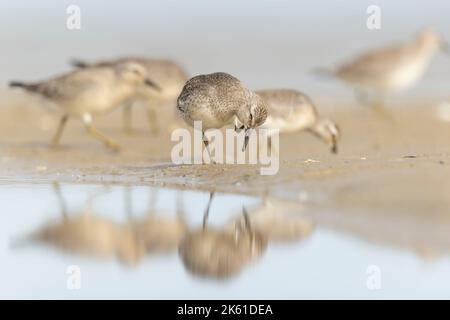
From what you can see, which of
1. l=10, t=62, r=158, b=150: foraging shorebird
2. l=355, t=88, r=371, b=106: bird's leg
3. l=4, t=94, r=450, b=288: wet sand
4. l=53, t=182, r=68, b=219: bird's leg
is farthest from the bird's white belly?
l=355, t=88, r=371, b=106: bird's leg

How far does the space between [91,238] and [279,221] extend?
1.34m

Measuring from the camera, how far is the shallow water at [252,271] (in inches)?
211

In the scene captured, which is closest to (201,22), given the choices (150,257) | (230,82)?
(230,82)

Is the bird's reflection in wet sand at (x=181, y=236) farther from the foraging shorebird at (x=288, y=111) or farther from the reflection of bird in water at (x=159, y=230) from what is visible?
the foraging shorebird at (x=288, y=111)

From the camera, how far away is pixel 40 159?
11.1 m

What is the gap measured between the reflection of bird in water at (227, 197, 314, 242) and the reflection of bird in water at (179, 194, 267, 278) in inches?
3.0

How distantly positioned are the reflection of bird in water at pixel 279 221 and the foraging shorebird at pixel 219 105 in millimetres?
1852

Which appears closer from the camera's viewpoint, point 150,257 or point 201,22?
point 150,257

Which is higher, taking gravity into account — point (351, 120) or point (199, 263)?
point (351, 120)

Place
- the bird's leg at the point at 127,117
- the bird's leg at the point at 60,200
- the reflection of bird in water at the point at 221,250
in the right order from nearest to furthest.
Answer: the reflection of bird in water at the point at 221,250
the bird's leg at the point at 60,200
the bird's leg at the point at 127,117

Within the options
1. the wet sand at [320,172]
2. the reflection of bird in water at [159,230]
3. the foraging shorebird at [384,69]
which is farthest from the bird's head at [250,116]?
the foraging shorebird at [384,69]

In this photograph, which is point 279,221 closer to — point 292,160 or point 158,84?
point 292,160
